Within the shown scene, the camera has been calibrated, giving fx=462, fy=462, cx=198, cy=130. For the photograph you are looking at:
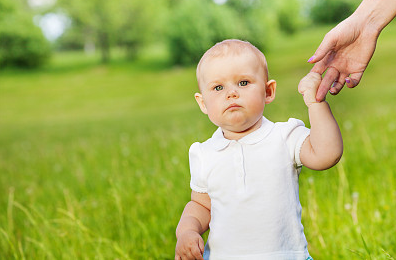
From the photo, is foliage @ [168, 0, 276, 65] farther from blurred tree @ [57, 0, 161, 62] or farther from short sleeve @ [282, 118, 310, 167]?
short sleeve @ [282, 118, 310, 167]

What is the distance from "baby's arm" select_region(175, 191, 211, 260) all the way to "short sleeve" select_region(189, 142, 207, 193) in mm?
42

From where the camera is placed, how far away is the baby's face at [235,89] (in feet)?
5.25

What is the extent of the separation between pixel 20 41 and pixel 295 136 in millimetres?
38214

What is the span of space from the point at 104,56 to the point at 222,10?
37.4 feet

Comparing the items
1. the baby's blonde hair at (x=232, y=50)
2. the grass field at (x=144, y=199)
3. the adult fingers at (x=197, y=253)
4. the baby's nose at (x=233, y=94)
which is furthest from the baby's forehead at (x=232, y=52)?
the grass field at (x=144, y=199)

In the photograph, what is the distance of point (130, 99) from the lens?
24.5m

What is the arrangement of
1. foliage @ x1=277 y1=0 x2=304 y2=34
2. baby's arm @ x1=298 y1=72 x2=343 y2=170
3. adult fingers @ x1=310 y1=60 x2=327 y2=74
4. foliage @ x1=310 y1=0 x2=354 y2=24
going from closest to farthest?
baby's arm @ x1=298 y1=72 x2=343 y2=170 < adult fingers @ x1=310 y1=60 x2=327 y2=74 < foliage @ x1=310 y1=0 x2=354 y2=24 < foliage @ x1=277 y1=0 x2=304 y2=34

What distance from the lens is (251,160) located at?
161cm

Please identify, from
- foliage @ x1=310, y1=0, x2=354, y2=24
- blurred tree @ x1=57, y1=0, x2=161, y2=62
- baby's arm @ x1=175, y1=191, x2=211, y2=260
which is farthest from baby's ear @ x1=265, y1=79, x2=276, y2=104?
blurred tree @ x1=57, y1=0, x2=161, y2=62

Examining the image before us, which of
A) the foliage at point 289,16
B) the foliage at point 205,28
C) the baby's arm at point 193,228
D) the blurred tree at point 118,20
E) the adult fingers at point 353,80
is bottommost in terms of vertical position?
the baby's arm at point 193,228

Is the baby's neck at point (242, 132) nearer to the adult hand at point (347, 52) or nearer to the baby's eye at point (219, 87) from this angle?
the baby's eye at point (219, 87)

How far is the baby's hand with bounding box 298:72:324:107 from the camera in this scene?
1.58 m

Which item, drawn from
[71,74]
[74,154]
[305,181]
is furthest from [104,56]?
[305,181]

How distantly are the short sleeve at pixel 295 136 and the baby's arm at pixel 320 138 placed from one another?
2 centimetres
